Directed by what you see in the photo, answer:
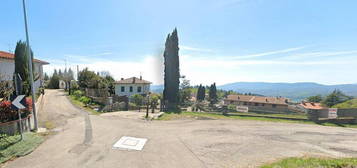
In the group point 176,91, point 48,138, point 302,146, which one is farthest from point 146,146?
point 176,91

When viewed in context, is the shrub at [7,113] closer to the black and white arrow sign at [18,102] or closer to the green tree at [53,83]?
the black and white arrow sign at [18,102]

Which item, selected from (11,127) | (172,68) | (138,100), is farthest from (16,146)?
(172,68)

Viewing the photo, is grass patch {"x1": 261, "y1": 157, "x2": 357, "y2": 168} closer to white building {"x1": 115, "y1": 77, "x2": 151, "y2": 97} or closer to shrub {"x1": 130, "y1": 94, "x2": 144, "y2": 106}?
shrub {"x1": 130, "y1": 94, "x2": 144, "y2": 106}

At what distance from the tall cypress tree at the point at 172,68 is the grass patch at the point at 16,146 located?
1921 cm

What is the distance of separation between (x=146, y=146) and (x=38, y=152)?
4188 mm

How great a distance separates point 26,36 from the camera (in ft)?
25.8

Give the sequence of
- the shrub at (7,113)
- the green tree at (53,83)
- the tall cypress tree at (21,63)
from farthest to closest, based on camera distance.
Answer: the green tree at (53,83), the tall cypress tree at (21,63), the shrub at (7,113)

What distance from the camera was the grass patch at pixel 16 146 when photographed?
5457 mm

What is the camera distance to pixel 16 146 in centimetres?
605

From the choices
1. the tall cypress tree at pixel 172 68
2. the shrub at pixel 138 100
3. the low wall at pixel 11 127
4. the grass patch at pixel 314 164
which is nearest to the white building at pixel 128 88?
the tall cypress tree at pixel 172 68

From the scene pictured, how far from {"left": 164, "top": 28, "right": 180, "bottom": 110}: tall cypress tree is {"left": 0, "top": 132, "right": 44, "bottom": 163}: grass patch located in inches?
756

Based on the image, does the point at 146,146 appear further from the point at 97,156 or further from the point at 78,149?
the point at 78,149

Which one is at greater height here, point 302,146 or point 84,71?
point 84,71

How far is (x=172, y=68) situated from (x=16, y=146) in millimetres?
21158
